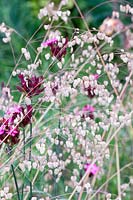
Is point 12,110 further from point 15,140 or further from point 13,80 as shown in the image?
point 13,80

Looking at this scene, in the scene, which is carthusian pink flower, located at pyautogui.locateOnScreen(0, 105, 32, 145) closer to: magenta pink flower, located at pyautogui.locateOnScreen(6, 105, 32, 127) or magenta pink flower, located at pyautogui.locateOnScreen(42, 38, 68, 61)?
magenta pink flower, located at pyautogui.locateOnScreen(6, 105, 32, 127)

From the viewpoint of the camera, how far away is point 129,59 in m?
1.25

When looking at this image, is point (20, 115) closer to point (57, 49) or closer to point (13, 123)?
point (13, 123)

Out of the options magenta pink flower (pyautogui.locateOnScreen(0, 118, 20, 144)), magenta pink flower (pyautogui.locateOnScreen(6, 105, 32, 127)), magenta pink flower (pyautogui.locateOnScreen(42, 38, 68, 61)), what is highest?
magenta pink flower (pyautogui.locateOnScreen(42, 38, 68, 61))

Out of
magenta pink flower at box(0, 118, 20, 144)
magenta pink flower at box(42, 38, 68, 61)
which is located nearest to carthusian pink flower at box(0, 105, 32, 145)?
magenta pink flower at box(0, 118, 20, 144)

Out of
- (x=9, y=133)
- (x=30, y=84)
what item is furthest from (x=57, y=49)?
(x=9, y=133)

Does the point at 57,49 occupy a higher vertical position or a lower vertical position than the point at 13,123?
higher

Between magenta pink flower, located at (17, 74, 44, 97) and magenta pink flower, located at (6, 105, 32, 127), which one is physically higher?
magenta pink flower, located at (17, 74, 44, 97)

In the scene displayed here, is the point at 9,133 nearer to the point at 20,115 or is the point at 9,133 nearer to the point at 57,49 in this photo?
the point at 20,115

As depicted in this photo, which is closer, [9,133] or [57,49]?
[9,133]

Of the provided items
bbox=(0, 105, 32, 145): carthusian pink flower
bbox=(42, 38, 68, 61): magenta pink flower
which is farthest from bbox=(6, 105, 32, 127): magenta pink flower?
bbox=(42, 38, 68, 61): magenta pink flower

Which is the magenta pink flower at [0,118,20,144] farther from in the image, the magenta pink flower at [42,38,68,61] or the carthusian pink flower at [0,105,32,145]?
the magenta pink flower at [42,38,68,61]

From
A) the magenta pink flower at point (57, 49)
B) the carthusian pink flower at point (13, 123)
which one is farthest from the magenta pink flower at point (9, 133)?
the magenta pink flower at point (57, 49)

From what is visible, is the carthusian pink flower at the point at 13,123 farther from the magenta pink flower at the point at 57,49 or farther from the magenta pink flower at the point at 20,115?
the magenta pink flower at the point at 57,49
